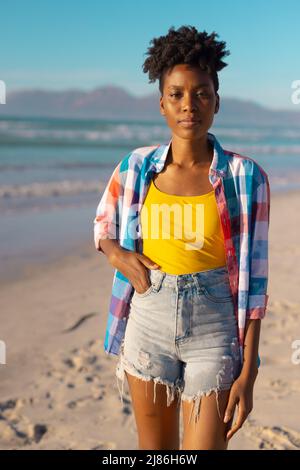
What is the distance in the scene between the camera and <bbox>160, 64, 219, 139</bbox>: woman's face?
94.0 inches

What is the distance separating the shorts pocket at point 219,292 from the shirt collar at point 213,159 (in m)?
0.45

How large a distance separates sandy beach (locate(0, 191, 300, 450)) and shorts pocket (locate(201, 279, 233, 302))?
1882 mm

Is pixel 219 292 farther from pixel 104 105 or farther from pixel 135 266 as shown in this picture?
pixel 104 105

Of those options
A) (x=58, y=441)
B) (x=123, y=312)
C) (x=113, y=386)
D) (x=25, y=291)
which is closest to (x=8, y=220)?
(x=25, y=291)

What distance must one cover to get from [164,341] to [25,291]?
4.50 meters

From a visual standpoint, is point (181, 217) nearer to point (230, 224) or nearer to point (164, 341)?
point (230, 224)

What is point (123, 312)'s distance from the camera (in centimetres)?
264

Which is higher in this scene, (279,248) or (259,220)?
(259,220)

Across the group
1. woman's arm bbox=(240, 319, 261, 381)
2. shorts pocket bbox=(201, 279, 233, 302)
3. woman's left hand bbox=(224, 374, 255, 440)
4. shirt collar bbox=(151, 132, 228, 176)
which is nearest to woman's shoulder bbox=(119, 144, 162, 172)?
shirt collar bbox=(151, 132, 228, 176)

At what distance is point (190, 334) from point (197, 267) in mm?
273

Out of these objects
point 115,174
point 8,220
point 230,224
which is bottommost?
point 8,220

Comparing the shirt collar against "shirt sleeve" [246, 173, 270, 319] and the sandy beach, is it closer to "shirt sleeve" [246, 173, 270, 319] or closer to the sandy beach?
"shirt sleeve" [246, 173, 270, 319]
